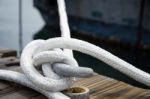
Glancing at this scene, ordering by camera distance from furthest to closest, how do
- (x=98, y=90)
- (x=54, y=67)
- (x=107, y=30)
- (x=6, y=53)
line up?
(x=107, y=30) < (x=6, y=53) < (x=98, y=90) < (x=54, y=67)

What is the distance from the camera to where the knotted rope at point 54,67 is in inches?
71.0

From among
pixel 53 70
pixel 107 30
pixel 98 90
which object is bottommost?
pixel 107 30

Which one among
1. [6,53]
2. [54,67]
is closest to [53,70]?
[54,67]

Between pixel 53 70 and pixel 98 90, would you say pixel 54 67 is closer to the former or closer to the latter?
A: pixel 53 70

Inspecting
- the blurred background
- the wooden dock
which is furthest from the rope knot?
the blurred background

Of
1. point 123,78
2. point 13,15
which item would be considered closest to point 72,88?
point 123,78

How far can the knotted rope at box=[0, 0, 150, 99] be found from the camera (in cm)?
180

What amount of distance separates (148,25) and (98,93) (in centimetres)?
809

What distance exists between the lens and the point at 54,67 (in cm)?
186

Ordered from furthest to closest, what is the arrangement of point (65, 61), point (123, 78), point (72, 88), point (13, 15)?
point (13, 15), point (123, 78), point (72, 88), point (65, 61)

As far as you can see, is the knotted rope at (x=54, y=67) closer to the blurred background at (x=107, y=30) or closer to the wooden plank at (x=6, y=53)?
the wooden plank at (x=6, y=53)

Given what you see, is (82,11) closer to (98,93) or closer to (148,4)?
(148,4)

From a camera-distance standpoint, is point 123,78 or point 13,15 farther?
point 13,15

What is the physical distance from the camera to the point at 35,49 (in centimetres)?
200
